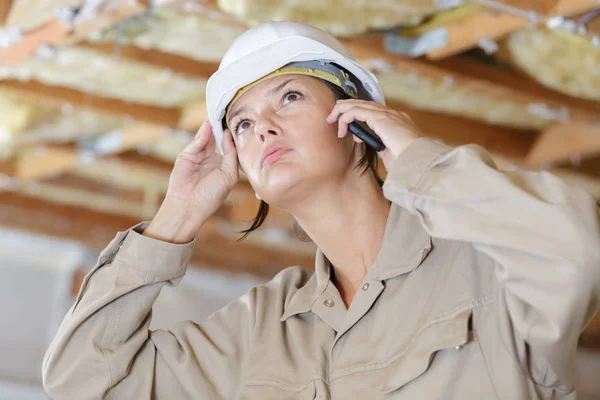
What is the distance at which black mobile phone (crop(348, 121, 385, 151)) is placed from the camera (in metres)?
1.61

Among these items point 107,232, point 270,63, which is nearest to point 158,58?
point 270,63

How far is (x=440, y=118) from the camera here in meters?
4.07

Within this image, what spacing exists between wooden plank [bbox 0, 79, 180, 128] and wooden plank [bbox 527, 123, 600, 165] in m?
1.91

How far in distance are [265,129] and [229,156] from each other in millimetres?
236

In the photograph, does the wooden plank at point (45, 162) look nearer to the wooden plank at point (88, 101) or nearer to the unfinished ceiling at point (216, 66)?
the unfinished ceiling at point (216, 66)

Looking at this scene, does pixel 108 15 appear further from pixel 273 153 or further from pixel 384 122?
pixel 384 122

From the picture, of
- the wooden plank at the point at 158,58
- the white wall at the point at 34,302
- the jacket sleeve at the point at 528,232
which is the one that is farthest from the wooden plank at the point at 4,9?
the white wall at the point at 34,302

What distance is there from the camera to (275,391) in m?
1.72

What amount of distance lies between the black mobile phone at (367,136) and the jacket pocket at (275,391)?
1.66ft

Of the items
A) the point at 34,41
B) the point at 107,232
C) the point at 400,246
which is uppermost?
the point at 400,246

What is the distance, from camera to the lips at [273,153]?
1.75 meters

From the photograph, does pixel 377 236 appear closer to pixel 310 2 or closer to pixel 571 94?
pixel 310 2

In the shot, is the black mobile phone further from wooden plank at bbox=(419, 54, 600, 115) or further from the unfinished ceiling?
wooden plank at bbox=(419, 54, 600, 115)

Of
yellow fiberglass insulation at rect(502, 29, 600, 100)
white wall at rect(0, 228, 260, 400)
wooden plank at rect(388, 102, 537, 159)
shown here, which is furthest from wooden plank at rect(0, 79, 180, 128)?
white wall at rect(0, 228, 260, 400)
